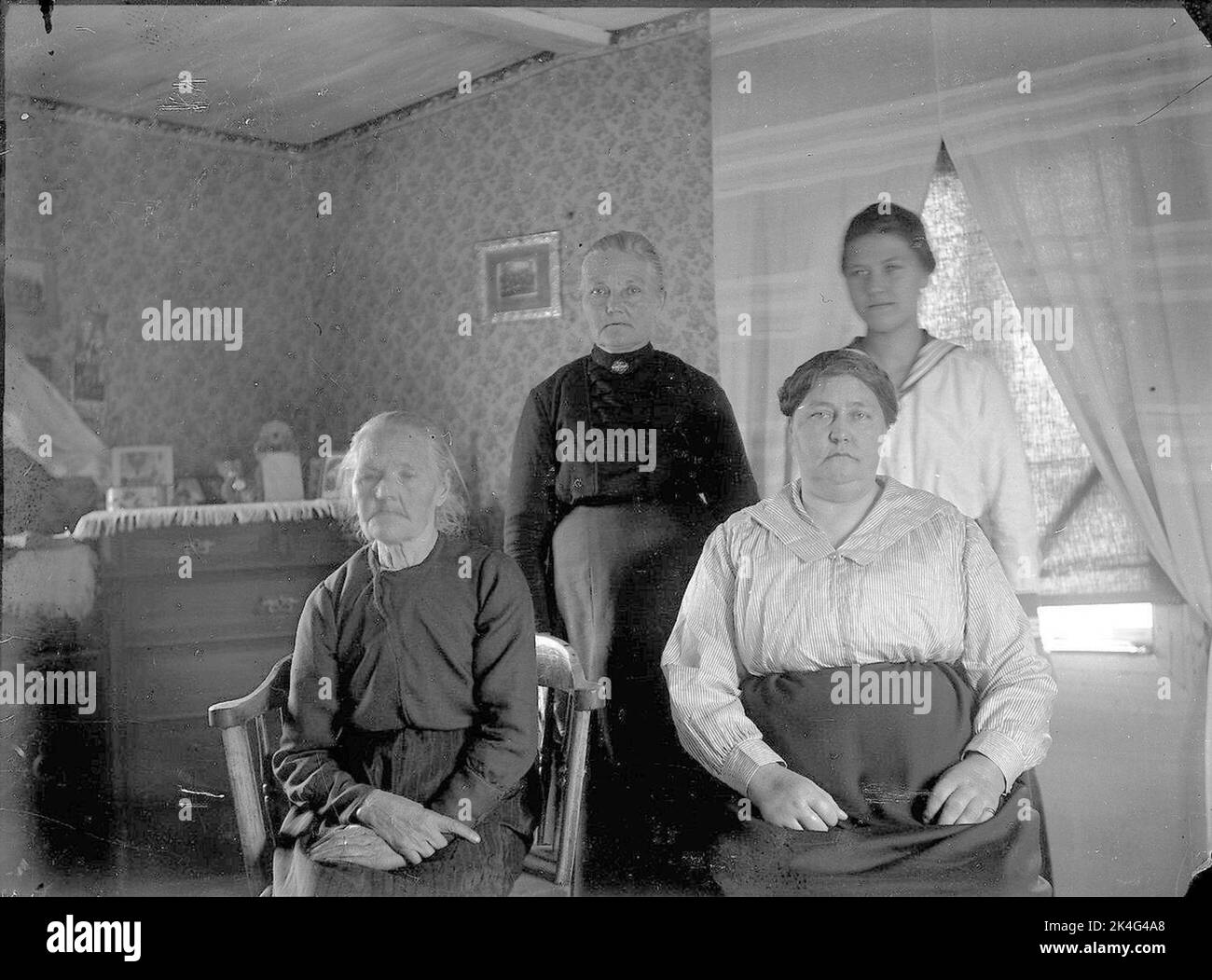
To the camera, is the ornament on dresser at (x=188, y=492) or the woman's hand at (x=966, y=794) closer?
the woman's hand at (x=966, y=794)

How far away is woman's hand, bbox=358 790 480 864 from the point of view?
6.56 ft

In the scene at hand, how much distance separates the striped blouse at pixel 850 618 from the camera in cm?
202

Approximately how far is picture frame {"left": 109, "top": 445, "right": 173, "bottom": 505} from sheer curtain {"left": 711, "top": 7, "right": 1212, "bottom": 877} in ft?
3.89

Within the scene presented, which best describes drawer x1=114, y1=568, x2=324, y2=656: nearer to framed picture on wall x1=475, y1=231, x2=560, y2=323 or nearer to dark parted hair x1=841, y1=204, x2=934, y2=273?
framed picture on wall x1=475, y1=231, x2=560, y2=323

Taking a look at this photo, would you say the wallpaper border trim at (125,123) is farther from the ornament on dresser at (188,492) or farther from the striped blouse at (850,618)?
the striped blouse at (850,618)

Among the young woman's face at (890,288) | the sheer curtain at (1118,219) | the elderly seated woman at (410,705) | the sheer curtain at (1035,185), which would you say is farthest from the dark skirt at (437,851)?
the sheer curtain at (1118,219)

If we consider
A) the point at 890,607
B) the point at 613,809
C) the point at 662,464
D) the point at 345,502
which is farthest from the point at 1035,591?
the point at 345,502

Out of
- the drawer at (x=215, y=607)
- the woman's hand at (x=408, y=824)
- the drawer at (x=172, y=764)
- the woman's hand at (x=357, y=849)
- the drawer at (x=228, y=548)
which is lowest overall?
the woman's hand at (x=357, y=849)

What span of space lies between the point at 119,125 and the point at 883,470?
1787 mm

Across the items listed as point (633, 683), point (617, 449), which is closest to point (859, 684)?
point (633, 683)

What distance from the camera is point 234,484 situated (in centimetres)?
213

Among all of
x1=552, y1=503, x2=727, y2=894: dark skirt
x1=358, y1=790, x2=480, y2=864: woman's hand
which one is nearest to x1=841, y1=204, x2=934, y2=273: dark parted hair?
x1=552, y1=503, x2=727, y2=894: dark skirt

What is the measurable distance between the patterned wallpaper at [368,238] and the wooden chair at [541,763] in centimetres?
45

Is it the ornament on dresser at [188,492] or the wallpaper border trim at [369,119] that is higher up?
the wallpaper border trim at [369,119]
